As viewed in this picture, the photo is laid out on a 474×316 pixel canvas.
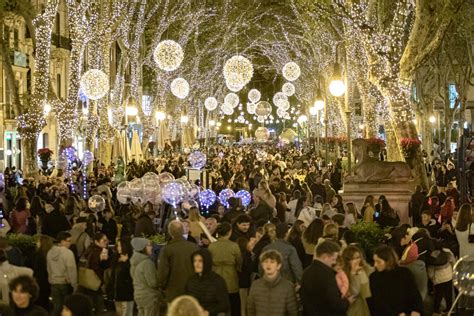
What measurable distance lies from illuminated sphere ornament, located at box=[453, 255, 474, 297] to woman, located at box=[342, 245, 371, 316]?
83 cm

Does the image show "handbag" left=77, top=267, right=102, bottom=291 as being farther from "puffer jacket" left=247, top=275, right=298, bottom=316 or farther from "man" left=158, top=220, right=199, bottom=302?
"puffer jacket" left=247, top=275, right=298, bottom=316

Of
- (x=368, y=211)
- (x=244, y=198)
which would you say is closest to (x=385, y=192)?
(x=244, y=198)

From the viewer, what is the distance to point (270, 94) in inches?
4126

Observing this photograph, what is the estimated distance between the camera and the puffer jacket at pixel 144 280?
35.6ft

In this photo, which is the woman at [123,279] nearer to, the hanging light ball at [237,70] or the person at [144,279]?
the person at [144,279]

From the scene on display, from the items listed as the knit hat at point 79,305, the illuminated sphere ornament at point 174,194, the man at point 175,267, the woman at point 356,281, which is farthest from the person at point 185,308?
the illuminated sphere ornament at point 174,194

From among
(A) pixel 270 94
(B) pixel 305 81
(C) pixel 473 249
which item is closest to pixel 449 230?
(C) pixel 473 249

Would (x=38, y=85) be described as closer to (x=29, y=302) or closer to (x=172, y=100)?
(x=29, y=302)

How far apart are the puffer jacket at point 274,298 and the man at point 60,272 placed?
3557 mm

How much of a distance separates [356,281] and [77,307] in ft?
8.91

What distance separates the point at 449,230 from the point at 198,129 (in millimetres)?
76483

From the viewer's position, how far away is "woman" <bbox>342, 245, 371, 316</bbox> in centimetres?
877

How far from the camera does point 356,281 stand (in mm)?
8852

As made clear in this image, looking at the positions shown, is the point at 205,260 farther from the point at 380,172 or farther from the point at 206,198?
the point at 380,172
